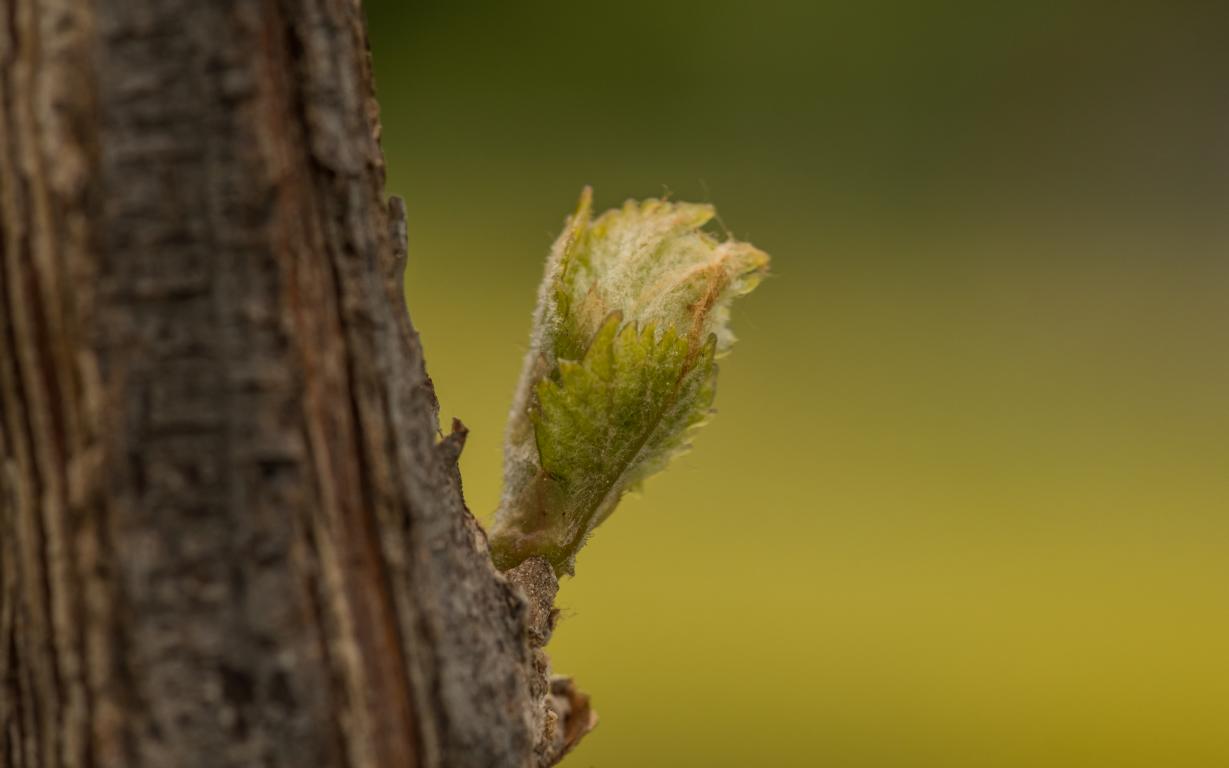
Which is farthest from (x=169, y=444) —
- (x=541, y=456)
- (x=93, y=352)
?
(x=541, y=456)

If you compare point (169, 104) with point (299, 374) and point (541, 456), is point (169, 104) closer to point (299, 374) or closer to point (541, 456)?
point (299, 374)

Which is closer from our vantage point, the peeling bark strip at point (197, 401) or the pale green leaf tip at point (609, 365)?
the peeling bark strip at point (197, 401)

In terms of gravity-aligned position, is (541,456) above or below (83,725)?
above

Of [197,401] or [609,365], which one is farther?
[609,365]
